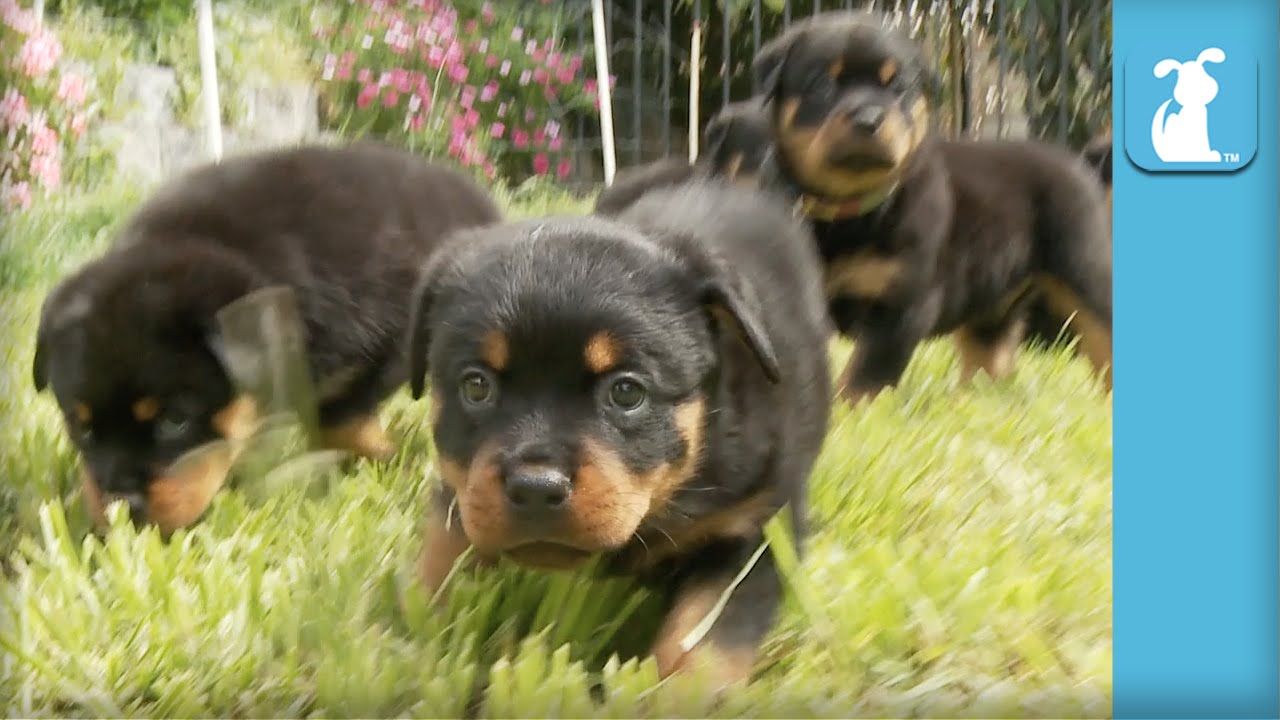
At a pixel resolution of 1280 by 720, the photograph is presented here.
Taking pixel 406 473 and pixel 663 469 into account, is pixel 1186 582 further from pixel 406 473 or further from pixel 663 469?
pixel 406 473

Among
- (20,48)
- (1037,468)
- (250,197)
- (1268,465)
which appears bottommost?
(1037,468)

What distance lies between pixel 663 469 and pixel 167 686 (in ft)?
1.59

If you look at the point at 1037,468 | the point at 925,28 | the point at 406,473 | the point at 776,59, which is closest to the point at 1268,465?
the point at 1037,468

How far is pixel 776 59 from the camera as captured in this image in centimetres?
159

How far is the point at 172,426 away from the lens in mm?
1395

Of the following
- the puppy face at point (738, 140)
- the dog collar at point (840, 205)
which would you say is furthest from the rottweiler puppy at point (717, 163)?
the dog collar at point (840, 205)

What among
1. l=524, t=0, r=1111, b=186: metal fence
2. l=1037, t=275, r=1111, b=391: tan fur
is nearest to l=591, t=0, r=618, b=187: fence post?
l=524, t=0, r=1111, b=186: metal fence

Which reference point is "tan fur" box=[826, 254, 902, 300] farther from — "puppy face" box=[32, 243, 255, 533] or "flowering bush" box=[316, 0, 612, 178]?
"puppy face" box=[32, 243, 255, 533]

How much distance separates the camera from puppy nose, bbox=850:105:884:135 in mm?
1821

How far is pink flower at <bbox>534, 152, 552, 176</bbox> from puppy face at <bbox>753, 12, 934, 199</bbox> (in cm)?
30

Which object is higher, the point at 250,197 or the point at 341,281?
the point at 250,197

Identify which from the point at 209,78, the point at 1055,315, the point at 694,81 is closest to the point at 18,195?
the point at 209,78

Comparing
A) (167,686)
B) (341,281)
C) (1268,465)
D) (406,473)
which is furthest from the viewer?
(341,281)

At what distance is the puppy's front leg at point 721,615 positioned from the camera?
1068mm
